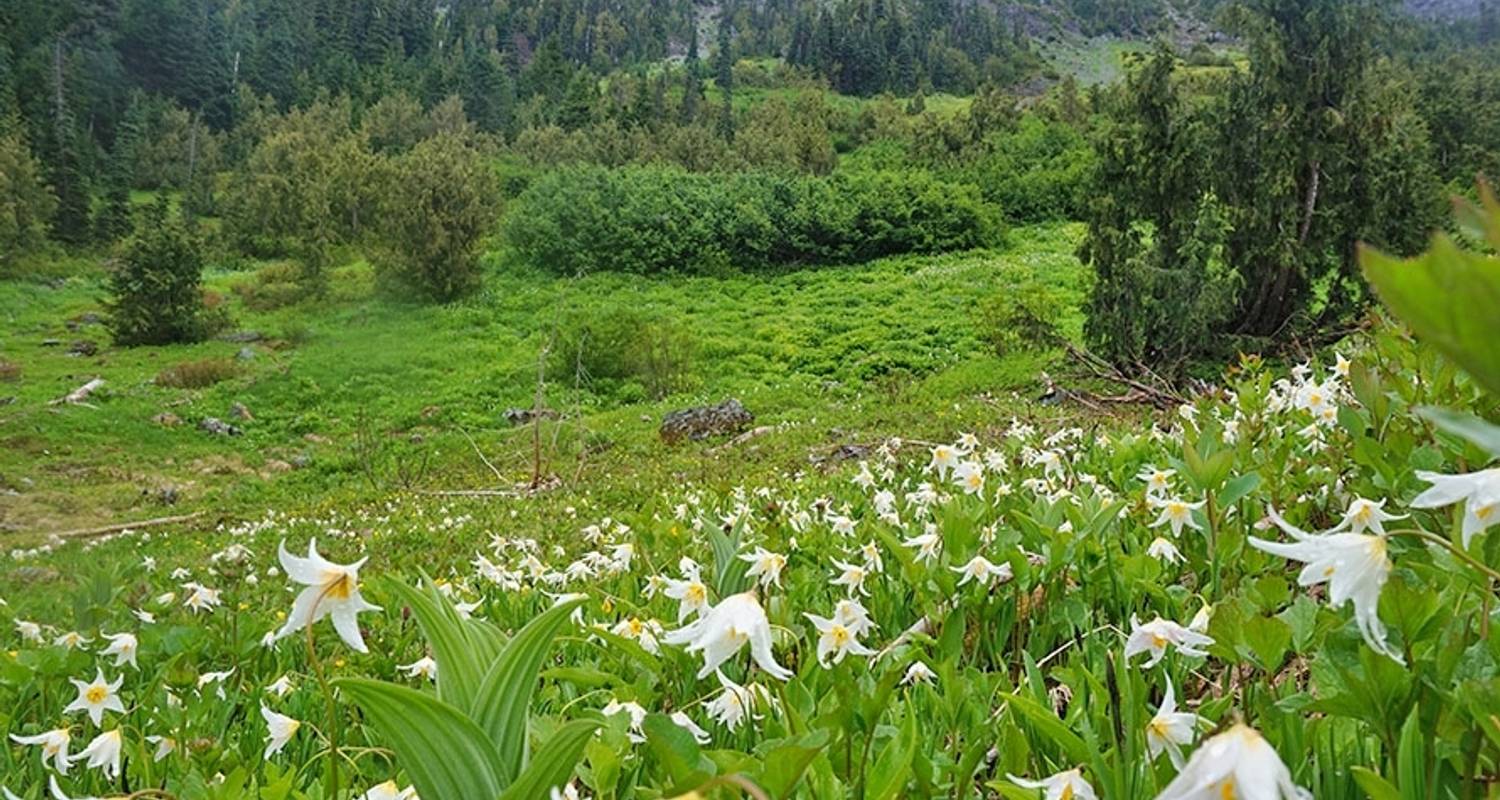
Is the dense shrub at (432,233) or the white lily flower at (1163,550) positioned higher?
the white lily flower at (1163,550)

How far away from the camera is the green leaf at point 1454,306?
1.13 ft

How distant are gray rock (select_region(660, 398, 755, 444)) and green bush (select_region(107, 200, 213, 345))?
1924cm

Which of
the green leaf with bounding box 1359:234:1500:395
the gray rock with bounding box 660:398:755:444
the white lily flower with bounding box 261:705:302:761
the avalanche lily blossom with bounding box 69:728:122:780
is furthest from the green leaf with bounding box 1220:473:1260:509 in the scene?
the gray rock with bounding box 660:398:755:444

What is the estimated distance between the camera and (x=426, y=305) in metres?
28.9

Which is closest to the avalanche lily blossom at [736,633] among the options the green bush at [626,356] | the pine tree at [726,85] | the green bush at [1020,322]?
the green bush at [1020,322]

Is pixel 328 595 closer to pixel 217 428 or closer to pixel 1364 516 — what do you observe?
pixel 1364 516

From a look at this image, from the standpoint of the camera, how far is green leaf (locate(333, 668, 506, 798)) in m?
0.83

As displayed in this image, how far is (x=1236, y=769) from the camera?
24.6 inches

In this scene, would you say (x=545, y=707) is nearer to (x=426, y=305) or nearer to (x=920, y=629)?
(x=920, y=629)

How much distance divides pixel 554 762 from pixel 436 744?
133 mm

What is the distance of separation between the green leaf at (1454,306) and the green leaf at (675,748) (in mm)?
665

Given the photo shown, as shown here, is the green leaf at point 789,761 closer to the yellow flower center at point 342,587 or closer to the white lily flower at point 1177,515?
the yellow flower center at point 342,587

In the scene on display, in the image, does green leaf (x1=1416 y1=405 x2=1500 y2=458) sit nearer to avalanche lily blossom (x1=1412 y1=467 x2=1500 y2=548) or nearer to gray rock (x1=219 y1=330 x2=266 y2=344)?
avalanche lily blossom (x1=1412 y1=467 x2=1500 y2=548)

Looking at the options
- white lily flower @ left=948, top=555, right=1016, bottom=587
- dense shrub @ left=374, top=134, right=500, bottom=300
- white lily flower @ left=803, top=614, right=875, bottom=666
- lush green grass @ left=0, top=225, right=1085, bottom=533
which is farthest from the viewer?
dense shrub @ left=374, top=134, right=500, bottom=300
